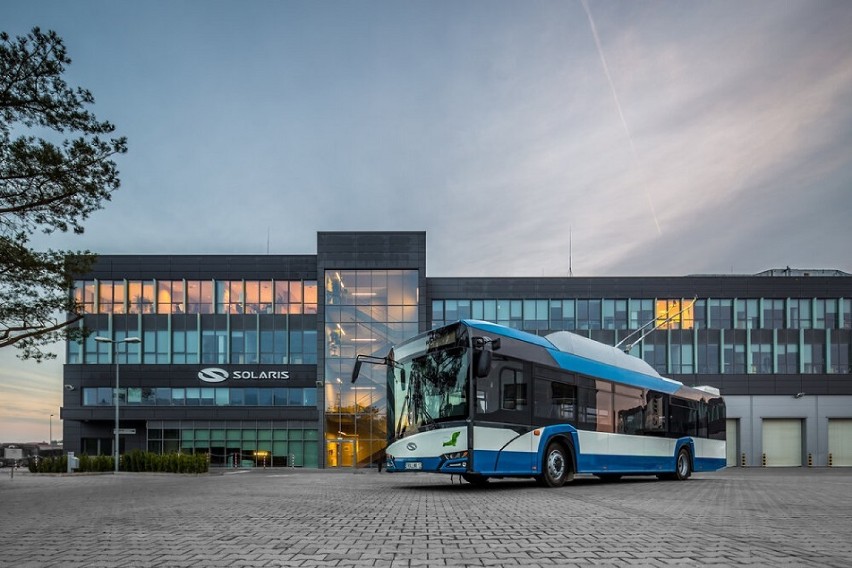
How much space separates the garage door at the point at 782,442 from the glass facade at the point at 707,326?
3.67 meters

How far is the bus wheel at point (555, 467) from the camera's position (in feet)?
49.3

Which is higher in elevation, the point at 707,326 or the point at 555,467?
the point at 707,326

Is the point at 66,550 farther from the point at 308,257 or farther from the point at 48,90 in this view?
the point at 308,257

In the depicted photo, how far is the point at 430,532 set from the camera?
7.30m

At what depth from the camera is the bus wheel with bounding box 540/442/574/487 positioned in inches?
592

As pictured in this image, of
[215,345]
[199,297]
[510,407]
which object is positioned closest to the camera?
[510,407]

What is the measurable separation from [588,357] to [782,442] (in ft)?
129

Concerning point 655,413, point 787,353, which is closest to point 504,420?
point 655,413

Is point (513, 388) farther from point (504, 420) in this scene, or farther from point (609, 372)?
point (609, 372)

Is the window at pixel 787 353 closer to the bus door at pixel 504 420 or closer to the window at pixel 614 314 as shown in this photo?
the window at pixel 614 314

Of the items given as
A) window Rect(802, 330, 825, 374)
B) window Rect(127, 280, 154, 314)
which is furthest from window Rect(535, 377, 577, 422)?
window Rect(802, 330, 825, 374)

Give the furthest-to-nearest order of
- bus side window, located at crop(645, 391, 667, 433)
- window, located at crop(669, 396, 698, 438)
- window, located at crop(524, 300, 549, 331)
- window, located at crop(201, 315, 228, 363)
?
window, located at crop(524, 300, 549, 331) → window, located at crop(201, 315, 228, 363) → window, located at crop(669, 396, 698, 438) → bus side window, located at crop(645, 391, 667, 433)

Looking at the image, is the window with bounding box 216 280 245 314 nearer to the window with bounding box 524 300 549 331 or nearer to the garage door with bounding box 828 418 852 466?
the window with bounding box 524 300 549 331

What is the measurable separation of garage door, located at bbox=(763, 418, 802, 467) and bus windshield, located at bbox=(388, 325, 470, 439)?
4204 centimetres
